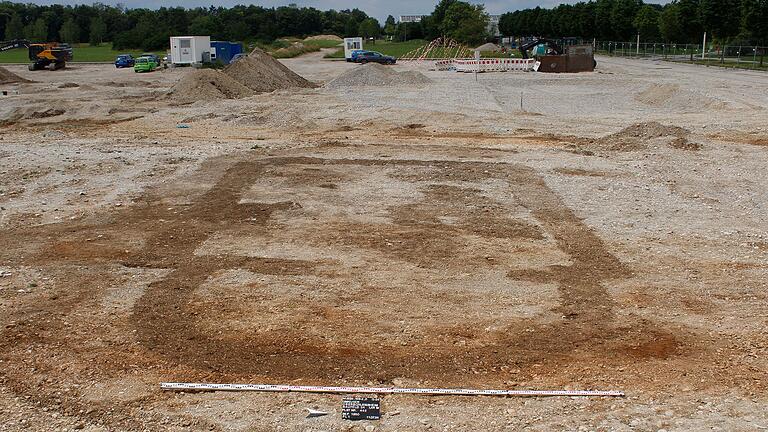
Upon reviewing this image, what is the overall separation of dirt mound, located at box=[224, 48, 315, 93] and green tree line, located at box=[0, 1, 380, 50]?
69415mm

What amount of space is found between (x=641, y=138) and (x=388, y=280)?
13.6 metres

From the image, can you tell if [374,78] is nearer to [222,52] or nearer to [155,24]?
[222,52]

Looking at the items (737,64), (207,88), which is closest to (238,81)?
(207,88)

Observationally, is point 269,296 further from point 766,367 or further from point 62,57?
point 62,57

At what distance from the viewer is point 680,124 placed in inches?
976

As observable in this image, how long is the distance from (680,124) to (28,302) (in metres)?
21.5

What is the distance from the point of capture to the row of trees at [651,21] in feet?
197

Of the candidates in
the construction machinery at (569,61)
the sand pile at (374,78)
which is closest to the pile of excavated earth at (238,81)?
the sand pile at (374,78)

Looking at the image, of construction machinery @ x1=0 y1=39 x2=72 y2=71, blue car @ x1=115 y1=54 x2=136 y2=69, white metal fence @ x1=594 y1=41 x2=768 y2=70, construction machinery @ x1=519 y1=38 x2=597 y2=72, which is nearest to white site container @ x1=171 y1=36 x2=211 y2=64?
blue car @ x1=115 y1=54 x2=136 y2=69

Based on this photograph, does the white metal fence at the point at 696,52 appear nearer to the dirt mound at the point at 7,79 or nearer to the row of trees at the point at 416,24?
the row of trees at the point at 416,24

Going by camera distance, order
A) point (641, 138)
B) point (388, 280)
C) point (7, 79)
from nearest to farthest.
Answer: point (388, 280)
point (641, 138)
point (7, 79)

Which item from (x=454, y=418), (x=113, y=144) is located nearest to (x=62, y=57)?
(x=113, y=144)

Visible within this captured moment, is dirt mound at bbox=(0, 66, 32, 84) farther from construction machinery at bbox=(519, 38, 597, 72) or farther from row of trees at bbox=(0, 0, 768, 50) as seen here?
row of trees at bbox=(0, 0, 768, 50)

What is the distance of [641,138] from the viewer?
68.4ft
